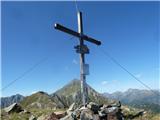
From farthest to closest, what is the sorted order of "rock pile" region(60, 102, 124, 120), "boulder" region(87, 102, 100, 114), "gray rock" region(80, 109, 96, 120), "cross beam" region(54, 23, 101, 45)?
"cross beam" region(54, 23, 101, 45) < "boulder" region(87, 102, 100, 114) < "rock pile" region(60, 102, 124, 120) < "gray rock" region(80, 109, 96, 120)

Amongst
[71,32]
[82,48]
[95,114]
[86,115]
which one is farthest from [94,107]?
[71,32]

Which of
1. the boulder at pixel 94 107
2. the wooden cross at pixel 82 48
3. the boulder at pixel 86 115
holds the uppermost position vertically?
the wooden cross at pixel 82 48

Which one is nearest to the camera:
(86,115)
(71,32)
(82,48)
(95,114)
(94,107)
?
(86,115)

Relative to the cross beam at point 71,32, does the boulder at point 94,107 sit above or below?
below

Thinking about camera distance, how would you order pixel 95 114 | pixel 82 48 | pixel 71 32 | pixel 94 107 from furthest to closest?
pixel 82 48, pixel 71 32, pixel 94 107, pixel 95 114

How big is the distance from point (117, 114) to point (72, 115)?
3102mm

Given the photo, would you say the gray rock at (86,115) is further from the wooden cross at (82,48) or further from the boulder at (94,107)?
the wooden cross at (82,48)

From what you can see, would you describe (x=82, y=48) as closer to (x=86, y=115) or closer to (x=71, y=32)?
(x=71, y=32)

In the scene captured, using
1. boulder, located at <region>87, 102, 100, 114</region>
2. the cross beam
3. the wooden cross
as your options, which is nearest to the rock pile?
boulder, located at <region>87, 102, 100, 114</region>

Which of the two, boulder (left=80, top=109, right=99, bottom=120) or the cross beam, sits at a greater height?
the cross beam

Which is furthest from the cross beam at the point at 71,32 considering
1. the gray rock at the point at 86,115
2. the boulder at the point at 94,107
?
the gray rock at the point at 86,115

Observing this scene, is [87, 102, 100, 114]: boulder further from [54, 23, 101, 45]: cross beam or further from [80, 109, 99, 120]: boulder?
[54, 23, 101, 45]: cross beam

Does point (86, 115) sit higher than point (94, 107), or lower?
lower

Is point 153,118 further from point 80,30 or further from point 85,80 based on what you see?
point 80,30
